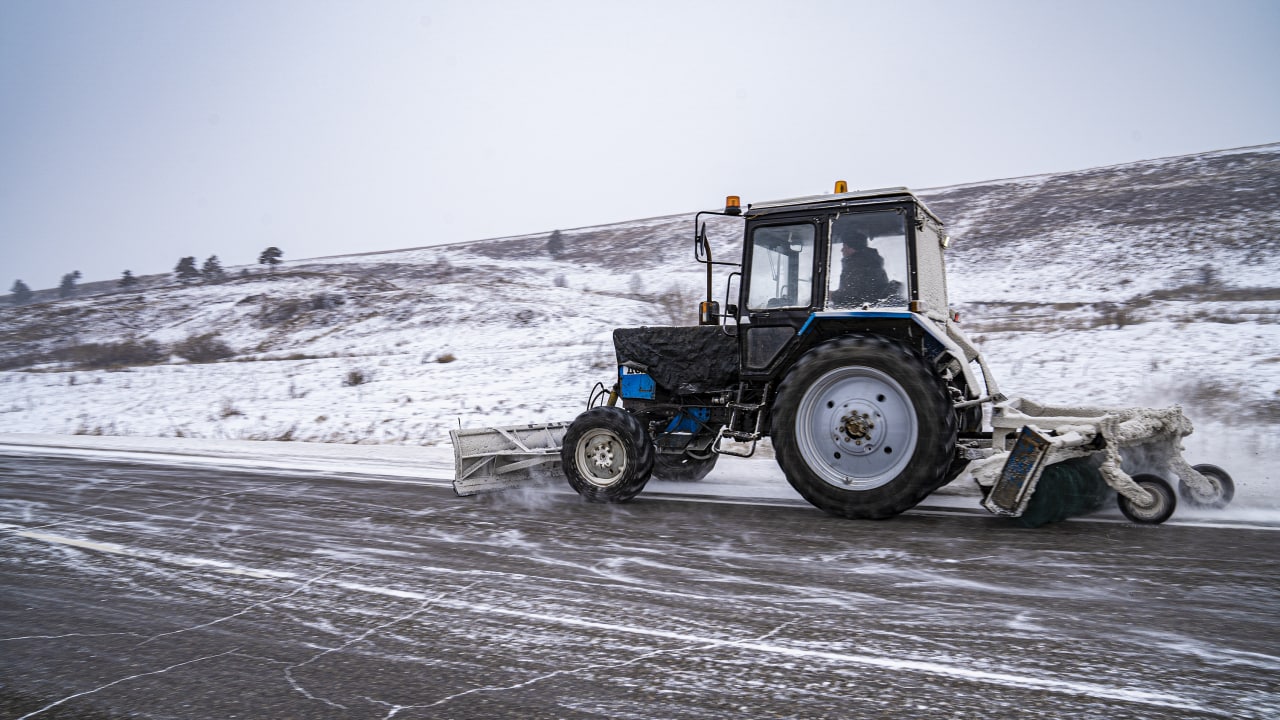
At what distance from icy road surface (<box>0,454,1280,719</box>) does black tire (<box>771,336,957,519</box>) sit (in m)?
0.24

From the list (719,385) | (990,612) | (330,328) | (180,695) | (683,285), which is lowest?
(180,695)

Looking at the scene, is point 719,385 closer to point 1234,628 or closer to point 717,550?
point 717,550

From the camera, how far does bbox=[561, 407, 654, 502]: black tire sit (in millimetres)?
6262

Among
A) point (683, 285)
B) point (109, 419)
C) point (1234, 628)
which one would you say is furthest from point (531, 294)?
point (1234, 628)

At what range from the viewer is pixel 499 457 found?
23.3 ft

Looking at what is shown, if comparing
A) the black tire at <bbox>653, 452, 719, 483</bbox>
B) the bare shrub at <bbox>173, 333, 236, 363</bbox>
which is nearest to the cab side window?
the black tire at <bbox>653, 452, 719, 483</bbox>

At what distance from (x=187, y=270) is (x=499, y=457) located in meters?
45.9

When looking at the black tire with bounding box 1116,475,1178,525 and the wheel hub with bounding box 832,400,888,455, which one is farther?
the wheel hub with bounding box 832,400,888,455

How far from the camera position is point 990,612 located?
330 cm

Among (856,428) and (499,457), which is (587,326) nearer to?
(499,457)

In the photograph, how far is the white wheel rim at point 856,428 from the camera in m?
5.28

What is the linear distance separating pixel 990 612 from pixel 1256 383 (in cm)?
916

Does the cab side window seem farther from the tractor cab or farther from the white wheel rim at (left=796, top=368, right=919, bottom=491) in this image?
the white wheel rim at (left=796, top=368, right=919, bottom=491)

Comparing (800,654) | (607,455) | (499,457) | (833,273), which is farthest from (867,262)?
(499,457)
